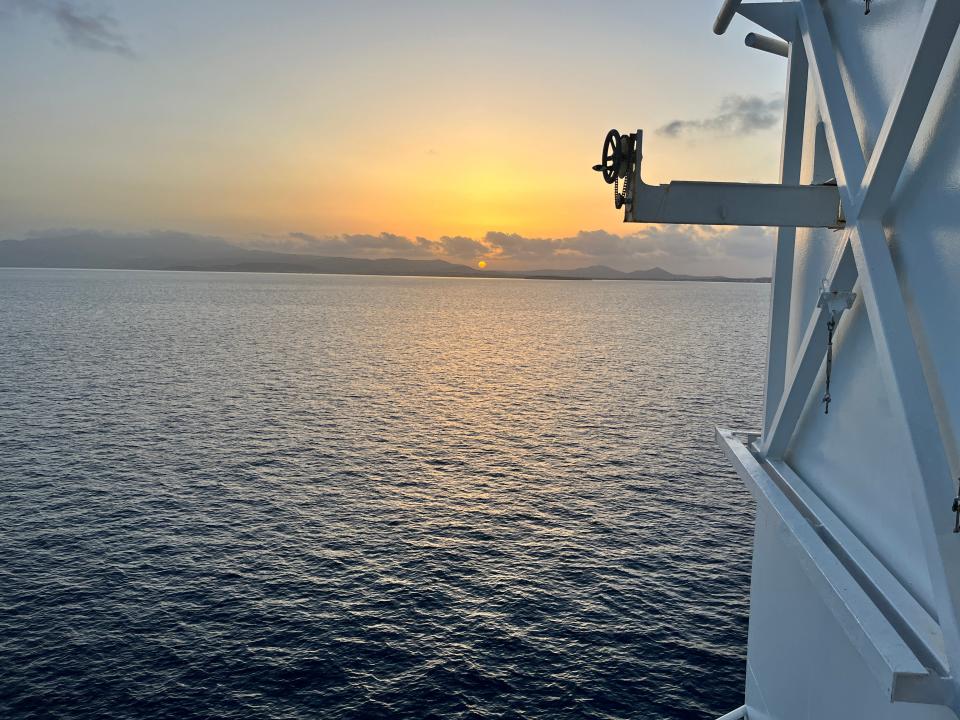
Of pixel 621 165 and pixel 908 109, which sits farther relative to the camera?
pixel 621 165

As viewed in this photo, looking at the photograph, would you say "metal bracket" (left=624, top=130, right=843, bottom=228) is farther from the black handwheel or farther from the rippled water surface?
the rippled water surface

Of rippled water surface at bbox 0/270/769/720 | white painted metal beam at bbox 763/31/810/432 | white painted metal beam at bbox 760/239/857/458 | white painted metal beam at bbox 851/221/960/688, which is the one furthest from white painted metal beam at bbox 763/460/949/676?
rippled water surface at bbox 0/270/769/720

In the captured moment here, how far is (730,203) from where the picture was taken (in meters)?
9.70

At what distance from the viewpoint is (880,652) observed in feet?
23.4

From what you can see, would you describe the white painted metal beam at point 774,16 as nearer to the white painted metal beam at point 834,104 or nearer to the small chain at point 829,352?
the white painted metal beam at point 834,104

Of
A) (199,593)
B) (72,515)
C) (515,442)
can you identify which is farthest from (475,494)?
(72,515)

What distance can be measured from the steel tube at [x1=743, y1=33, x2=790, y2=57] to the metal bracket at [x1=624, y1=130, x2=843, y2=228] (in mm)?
6330

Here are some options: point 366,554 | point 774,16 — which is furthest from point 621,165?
point 366,554

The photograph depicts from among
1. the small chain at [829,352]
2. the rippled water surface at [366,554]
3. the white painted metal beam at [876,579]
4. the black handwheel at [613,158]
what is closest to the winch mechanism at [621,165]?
the black handwheel at [613,158]

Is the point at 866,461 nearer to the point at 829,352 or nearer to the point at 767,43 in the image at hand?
the point at 829,352

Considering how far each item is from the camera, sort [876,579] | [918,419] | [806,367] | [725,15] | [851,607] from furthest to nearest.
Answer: [725,15] < [806,367] < [876,579] < [851,607] < [918,419]

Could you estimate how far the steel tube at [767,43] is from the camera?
14711 millimetres

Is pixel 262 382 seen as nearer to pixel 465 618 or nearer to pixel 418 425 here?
pixel 418 425

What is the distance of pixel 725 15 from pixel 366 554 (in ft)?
103
